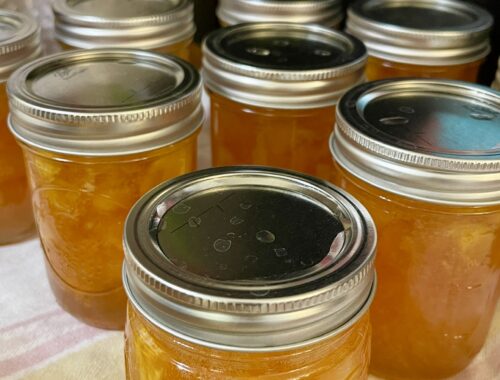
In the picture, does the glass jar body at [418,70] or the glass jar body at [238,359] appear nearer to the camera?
the glass jar body at [238,359]

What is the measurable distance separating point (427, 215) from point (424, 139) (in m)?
0.08

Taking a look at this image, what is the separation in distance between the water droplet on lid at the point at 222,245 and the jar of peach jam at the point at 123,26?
1.48 ft

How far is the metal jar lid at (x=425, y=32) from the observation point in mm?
885

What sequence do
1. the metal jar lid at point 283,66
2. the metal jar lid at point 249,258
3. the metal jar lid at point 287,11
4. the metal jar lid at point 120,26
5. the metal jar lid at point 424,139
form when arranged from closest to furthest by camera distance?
the metal jar lid at point 249,258
the metal jar lid at point 424,139
the metal jar lid at point 283,66
the metal jar lid at point 120,26
the metal jar lid at point 287,11

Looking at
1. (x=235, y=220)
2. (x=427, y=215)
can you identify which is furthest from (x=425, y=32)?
(x=235, y=220)

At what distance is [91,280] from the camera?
2.37 ft

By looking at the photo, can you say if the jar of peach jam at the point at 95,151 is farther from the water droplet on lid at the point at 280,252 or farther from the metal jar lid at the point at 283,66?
the water droplet on lid at the point at 280,252

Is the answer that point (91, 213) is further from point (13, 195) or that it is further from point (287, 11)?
point (287, 11)

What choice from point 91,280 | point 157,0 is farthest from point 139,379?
point 157,0

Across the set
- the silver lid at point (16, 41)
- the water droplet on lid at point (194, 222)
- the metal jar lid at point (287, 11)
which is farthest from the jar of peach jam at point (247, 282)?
the metal jar lid at point (287, 11)

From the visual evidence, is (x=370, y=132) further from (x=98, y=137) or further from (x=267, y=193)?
(x=98, y=137)

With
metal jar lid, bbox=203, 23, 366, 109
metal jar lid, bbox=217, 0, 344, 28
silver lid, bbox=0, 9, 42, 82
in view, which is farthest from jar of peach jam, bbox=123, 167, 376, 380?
metal jar lid, bbox=217, 0, 344, 28

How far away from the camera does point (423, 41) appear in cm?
88

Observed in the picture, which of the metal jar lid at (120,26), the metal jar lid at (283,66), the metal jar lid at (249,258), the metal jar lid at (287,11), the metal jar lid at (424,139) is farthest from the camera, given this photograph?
the metal jar lid at (287,11)
